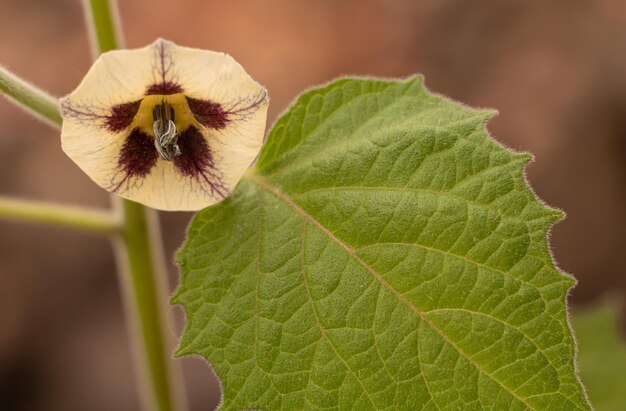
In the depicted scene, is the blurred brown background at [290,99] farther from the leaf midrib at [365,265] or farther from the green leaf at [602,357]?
the leaf midrib at [365,265]

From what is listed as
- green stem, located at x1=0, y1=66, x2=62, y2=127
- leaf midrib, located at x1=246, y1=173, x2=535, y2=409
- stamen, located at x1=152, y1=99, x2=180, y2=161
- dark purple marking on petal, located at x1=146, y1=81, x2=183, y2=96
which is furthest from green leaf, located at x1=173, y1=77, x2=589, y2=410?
A: green stem, located at x1=0, y1=66, x2=62, y2=127

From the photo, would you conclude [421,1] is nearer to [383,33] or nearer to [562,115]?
[383,33]

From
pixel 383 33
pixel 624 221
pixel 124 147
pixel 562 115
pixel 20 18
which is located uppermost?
pixel 20 18

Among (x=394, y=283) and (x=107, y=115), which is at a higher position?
(x=107, y=115)

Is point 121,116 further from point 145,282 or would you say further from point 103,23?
point 145,282

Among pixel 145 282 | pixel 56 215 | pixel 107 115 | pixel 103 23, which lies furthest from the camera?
pixel 145 282

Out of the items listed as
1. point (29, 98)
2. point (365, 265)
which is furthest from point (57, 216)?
point (365, 265)

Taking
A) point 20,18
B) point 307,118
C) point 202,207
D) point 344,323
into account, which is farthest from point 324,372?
point 20,18
